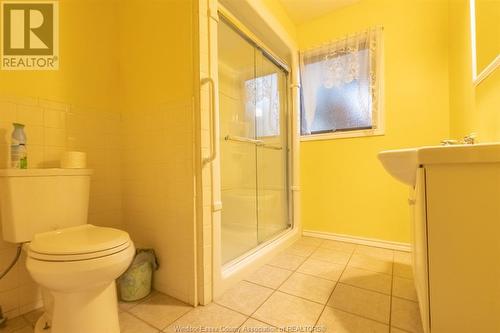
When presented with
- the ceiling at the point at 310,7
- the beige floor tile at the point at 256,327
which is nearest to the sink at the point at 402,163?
the beige floor tile at the point at 256,327

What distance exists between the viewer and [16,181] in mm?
1054

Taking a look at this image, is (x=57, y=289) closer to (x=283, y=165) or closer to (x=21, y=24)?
(x=21, y=24)

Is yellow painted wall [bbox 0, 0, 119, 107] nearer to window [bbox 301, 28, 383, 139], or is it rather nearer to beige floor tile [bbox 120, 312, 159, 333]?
beige floor tile [bbox 120, 312, 159, 333]

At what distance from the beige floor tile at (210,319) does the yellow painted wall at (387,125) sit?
4.76 feet

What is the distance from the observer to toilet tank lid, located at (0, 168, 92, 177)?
105 centimetres

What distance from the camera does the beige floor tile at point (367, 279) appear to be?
138 centimetres

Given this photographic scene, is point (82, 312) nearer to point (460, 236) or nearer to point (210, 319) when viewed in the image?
point (210, 319)

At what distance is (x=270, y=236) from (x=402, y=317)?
3.82ft

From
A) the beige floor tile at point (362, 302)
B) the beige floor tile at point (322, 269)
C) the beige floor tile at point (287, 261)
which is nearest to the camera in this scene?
the beige floor tile at point (362, 302)

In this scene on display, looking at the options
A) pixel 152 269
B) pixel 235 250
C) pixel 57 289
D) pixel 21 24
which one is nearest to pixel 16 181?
pixel 57 289

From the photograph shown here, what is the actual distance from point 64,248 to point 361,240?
217 cm

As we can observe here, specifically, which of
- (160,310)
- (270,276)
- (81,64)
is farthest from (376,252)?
(81,64)

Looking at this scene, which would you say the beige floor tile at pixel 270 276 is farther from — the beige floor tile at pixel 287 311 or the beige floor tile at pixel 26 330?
→ the beige floor tile at pixel 26 330

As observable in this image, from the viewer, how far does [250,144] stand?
2.00 m
